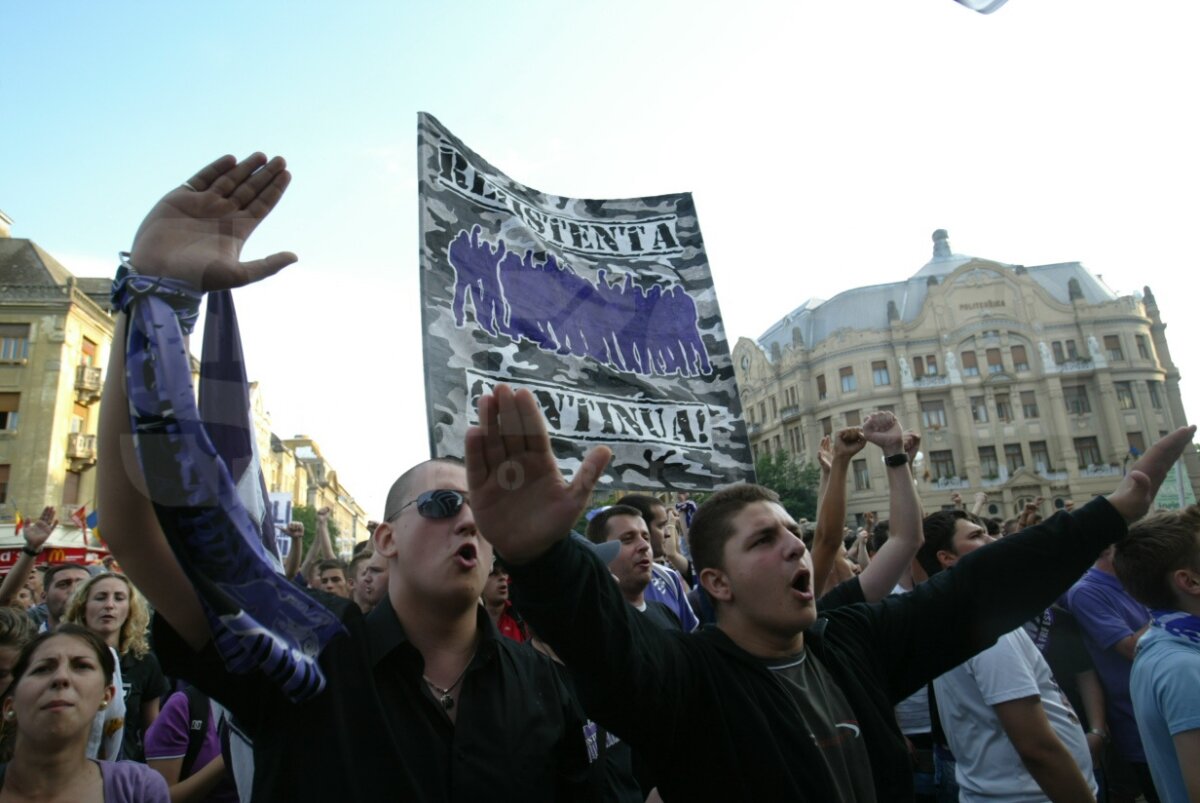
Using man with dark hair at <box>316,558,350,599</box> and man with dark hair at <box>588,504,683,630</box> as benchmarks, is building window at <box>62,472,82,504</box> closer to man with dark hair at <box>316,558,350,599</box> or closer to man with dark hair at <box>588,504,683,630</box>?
man with dark hair at <box>316,558,350,599</box>

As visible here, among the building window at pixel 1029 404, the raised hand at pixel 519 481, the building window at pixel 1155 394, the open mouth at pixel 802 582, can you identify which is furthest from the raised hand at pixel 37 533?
the building window at pixel 1155 394

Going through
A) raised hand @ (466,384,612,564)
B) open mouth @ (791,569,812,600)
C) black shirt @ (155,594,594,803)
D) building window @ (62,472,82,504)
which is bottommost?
black shirt @ (155,594,594,803)

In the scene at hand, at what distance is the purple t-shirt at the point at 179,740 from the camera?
330cm

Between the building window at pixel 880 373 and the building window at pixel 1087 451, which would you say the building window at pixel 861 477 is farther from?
the building window at pixel 1087 451

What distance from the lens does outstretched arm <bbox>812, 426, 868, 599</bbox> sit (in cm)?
376

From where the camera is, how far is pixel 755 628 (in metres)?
2.34

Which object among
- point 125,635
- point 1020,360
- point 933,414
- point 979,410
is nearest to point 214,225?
point 125,635

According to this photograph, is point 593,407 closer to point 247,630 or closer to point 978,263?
point 247,630

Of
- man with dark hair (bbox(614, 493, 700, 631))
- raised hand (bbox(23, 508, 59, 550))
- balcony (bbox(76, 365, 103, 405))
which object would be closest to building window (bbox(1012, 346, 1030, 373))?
balcony (bbox(76, 365, 103, 405))

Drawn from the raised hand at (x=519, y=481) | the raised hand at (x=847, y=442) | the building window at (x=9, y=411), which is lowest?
the raised hand at (x=519, y=481)

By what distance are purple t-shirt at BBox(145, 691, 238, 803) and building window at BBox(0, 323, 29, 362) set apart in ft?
101

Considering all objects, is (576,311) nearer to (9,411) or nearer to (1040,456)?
(9,411)

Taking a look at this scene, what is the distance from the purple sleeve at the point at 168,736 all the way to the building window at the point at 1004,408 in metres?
52.6

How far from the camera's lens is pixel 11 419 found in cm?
2778
